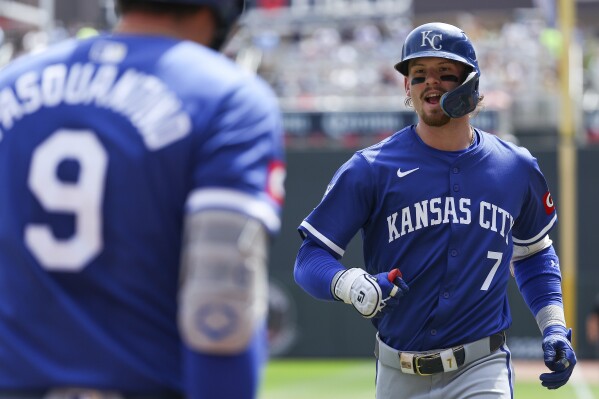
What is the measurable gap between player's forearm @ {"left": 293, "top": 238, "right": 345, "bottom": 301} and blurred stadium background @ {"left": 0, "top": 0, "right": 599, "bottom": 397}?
1301 cm

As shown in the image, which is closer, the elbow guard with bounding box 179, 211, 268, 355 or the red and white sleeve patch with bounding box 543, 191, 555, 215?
the elbow guard with bounding box 179, 211, 268, 355

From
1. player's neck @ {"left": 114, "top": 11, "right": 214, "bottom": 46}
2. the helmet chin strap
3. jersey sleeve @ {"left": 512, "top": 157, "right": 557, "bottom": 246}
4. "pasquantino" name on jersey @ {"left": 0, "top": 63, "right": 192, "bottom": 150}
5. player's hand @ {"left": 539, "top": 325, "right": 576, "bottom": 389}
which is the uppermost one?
player's neck @ {"left": 114, "top": 11, "right": 214, "bottom": 46}

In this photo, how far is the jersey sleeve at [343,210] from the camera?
15.8 ft

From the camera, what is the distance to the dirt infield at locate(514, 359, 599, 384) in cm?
1655

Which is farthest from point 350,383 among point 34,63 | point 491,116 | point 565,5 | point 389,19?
point 34,63

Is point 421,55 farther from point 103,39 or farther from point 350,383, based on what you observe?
point 350,383

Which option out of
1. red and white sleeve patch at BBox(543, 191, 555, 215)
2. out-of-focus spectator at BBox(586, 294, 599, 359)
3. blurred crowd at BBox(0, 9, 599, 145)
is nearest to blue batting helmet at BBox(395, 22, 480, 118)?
red and white sleeve patch at BBox(543, 191, 555, 215)

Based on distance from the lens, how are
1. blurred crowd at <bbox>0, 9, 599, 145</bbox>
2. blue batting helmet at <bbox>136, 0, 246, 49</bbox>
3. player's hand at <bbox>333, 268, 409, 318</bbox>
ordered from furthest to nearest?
blurred crowd at <bbox>0, 9, 599, 145</bbox>, player's hand at <bbox>333, 268, 409, 318</bbox>, blue batting helmet at <bbox>136, 0, 246, 49</bbox>

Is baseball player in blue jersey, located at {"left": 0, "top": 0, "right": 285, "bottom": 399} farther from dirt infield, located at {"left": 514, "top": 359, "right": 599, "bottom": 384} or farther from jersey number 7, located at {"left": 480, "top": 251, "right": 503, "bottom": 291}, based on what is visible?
dirt infield, located at {"left": 514, "top": 359, "right": 599, "bottom": 384}

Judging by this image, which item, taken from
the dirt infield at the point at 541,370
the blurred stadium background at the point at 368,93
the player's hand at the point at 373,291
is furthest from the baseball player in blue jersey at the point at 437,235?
the blurred stadium background at the point at 368,93

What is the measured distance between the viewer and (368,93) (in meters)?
21.1

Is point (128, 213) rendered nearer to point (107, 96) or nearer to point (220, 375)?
point (107, 96)

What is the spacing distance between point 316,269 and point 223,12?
2.26m

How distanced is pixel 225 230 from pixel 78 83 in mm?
483
